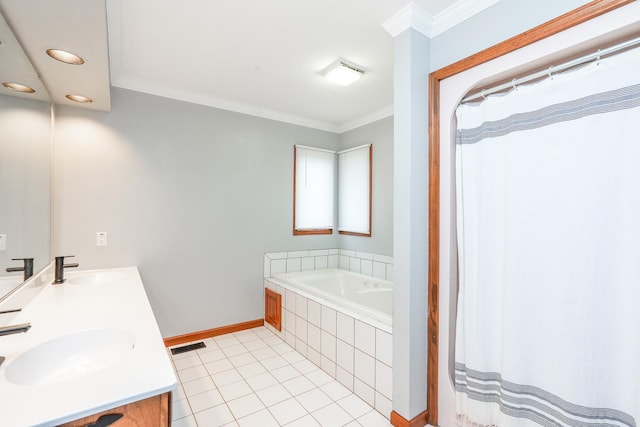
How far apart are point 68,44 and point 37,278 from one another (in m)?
1.30

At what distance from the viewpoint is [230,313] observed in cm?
315

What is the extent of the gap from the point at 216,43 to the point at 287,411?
2474 millimetres

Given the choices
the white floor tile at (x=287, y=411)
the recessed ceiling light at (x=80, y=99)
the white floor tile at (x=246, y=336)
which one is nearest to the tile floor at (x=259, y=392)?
the white floor tile at (x=287, y=411)

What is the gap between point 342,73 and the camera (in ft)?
7.75

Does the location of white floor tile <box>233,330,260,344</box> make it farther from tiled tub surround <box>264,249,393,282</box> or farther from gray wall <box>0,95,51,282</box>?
gray wall <box>0,95,51,282</box>

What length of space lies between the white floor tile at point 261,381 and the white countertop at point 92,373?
1072mm

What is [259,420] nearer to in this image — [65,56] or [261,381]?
[261,381]

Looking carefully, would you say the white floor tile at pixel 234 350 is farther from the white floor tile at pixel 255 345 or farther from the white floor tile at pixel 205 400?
the white floor tile at pixel 205 400

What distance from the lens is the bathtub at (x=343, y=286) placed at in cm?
280

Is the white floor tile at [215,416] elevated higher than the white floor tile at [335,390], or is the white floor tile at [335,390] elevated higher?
the white floor tile at [215,416]

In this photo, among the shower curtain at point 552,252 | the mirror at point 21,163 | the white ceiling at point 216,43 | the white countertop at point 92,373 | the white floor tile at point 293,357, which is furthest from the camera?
the white floor tile at point 293,357

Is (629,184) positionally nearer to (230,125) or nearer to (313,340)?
(313,340)

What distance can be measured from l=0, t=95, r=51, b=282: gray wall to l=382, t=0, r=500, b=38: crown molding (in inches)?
76.5

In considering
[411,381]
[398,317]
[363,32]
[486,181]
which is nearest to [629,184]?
[486,181]
